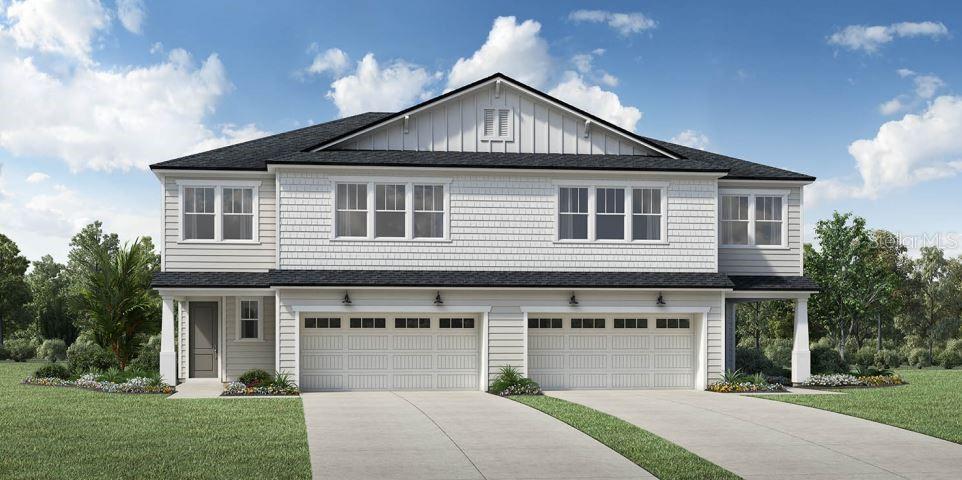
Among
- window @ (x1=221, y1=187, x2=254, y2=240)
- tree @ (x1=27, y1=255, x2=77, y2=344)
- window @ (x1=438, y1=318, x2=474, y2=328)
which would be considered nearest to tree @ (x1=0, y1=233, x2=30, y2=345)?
tree @ (x1=27, y1=255, x2=77, y2=344)

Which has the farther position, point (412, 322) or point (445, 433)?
point (412, 322)

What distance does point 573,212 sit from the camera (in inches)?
979

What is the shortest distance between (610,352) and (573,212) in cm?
377

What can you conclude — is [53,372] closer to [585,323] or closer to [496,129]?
[496,129]

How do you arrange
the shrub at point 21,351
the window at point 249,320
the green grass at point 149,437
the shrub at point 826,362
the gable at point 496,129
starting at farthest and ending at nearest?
the shrub at point 21,351
the shrub at point 826,362
the window at point 249,320
the gable at point 496,129
the green grass at point 149,437

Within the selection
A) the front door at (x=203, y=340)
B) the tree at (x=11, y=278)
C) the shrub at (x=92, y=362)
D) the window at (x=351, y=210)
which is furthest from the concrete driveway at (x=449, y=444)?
the tree at (x=11, y=278)

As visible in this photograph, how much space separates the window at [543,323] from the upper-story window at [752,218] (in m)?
5.29

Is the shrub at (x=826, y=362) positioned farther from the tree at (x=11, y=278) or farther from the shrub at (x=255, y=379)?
the tree at (x=11, y=278)

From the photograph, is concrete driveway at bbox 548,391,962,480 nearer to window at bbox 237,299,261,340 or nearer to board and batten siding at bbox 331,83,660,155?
board and batten siding at bbox 331,83,660,155

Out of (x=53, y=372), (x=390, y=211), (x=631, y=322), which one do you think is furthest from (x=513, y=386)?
(x=53, y=372)

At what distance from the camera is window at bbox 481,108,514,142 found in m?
25.3

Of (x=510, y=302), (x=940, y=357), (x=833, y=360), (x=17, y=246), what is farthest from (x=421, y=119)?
(x=17, y=246)

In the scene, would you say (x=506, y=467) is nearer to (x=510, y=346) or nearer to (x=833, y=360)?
(x=510, y=346)

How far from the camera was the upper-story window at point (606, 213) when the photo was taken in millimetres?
24844
